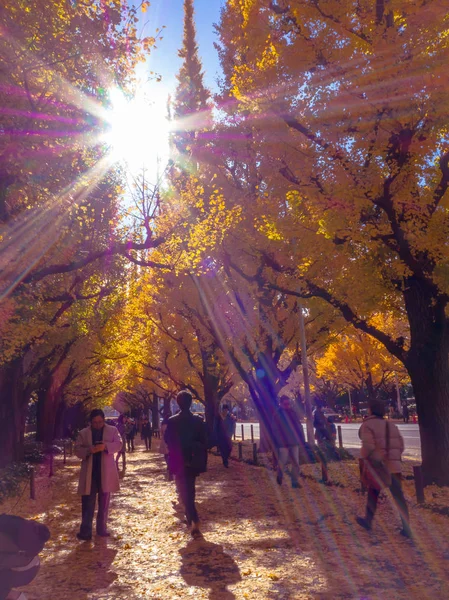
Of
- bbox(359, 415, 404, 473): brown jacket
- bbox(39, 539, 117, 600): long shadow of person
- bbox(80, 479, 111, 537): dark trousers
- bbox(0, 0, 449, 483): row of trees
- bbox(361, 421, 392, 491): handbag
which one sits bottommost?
bbox(39, 539, 117, 600): long shadow of person

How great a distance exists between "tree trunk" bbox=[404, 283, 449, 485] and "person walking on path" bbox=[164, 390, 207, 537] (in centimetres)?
482

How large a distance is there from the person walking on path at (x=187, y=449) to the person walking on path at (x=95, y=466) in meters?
0.75

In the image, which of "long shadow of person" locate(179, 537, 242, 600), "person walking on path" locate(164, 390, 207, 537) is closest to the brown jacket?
"person walking on path" locate(164, 390, 207, 537)

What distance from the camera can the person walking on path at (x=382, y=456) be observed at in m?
7.20

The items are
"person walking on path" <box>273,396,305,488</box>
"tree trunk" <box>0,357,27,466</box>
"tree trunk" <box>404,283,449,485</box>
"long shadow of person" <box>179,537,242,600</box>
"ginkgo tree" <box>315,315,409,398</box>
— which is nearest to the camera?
"long shadow of person" <box>179,537,242,600</box>

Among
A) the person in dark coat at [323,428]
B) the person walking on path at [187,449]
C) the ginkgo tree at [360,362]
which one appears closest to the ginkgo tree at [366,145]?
the person walking on path at [187,449]

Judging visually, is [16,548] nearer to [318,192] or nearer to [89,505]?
[89,505]

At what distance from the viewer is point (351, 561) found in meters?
6.07

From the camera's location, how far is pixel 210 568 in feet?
19.8

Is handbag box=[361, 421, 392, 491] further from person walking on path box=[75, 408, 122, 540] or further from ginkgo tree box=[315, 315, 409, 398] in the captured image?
ginkgo tree box=[315, 315, 409, 398]

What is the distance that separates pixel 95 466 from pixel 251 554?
2.36m

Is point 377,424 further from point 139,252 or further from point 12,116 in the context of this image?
point 139,252

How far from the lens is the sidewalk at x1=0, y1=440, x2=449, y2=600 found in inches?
206

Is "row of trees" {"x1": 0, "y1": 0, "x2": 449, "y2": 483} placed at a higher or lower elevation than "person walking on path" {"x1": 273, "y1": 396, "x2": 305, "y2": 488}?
higher
